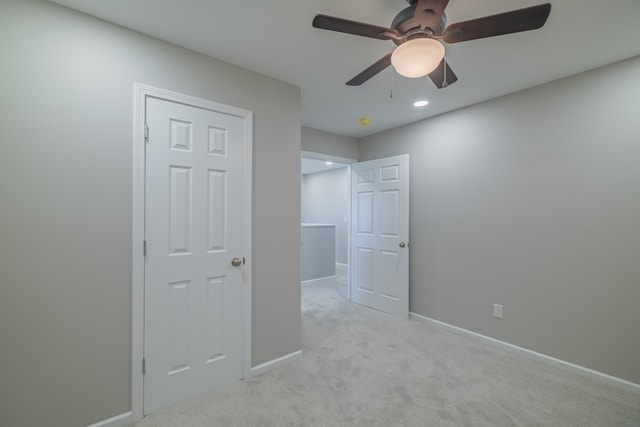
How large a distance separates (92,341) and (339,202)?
227 inches

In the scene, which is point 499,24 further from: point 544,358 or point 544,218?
point 544,358

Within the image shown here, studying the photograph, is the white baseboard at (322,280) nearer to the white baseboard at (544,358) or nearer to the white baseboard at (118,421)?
the white baseboard at (544,358)

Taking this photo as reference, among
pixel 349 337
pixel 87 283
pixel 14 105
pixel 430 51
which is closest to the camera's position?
pixel 430 51

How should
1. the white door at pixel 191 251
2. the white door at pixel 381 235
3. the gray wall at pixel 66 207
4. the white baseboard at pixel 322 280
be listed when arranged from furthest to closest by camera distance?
1. the white baseboard at pixel 322 280
2. the white door at pixel 381 235
3. the white door at pixel 191 251
4. the gray wall at pixel 66 207

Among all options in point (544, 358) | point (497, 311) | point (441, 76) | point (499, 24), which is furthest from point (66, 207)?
point (544, 358)

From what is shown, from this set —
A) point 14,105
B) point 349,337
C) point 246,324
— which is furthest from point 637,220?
point 14,105

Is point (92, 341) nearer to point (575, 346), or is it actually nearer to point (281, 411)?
point (281, 411)

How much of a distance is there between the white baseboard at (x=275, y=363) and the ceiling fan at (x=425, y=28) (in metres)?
2.33

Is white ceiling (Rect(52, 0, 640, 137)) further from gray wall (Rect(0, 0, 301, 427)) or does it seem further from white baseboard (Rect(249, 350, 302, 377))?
white baseboard (Rect(249, 350, 302, 377))

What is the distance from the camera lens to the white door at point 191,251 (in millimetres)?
1801

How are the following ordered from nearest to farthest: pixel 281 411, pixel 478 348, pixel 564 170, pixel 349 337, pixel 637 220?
pixel 281 411, pixel 637 220, pixel 564 170, pixel 478 348, pixel 349 337

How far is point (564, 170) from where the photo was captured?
2.35 metres

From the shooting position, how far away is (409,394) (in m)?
1.99

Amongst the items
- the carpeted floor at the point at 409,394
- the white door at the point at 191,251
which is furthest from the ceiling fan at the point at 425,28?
the carpeted floor at the point at 409,394
